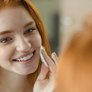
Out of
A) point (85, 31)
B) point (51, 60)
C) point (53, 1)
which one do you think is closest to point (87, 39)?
point (85, 31)

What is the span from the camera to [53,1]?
2.38 meters

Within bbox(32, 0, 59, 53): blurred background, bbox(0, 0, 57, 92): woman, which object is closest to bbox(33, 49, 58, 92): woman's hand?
bbox(0, 0, 57, 92): woman

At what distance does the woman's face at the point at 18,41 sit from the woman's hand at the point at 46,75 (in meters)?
0.02

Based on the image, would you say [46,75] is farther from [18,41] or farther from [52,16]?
[52,16]

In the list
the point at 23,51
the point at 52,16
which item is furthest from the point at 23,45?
the point at 52,16

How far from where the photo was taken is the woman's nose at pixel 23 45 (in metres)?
0.60

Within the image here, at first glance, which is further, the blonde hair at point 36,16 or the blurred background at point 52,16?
the blurred background at point 52,16

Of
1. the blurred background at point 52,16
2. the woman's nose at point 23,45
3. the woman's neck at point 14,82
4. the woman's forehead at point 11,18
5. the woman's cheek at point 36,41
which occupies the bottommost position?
the blurred background at point 52,16

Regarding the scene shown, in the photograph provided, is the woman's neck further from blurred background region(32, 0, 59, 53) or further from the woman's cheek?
blurred background region(32, 0, 59, 53)

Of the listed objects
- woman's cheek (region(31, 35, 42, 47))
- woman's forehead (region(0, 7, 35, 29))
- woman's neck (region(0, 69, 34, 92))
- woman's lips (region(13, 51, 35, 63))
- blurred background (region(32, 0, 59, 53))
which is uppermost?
woman's forehead (region(0, 7, 35, 29))

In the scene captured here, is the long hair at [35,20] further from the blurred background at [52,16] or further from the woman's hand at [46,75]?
the blurred background at [52,16]

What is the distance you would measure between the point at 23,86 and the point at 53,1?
179 cm

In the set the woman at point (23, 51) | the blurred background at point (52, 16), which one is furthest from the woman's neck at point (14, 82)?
the blurred background at point (52, 16)

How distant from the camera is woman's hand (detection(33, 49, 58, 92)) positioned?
1.95 feet
